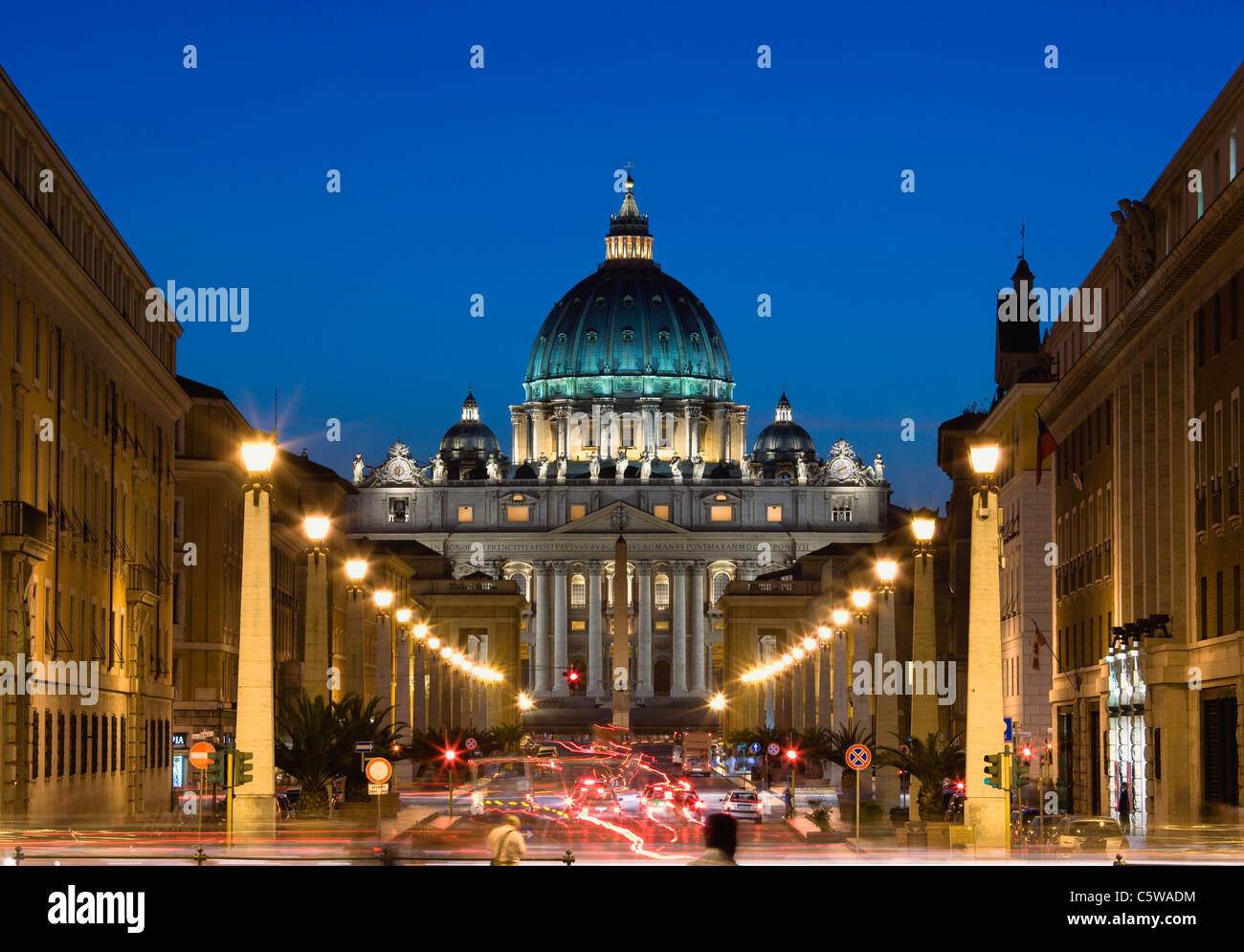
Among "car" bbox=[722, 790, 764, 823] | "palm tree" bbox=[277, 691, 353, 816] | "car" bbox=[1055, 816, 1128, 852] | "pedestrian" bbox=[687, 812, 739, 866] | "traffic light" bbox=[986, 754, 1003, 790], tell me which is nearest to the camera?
"pedestrian" bbox=[687, 812, 739, 866]

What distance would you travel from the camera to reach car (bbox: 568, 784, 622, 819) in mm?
67262

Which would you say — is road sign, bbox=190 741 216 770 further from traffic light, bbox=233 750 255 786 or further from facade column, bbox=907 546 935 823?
facade column, bbox=907 546 935 823

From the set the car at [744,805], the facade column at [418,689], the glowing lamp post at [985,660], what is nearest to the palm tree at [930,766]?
the glowing lamp post at [985,660]

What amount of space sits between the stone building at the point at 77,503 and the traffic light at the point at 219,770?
9807mm

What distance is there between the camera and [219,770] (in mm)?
35656

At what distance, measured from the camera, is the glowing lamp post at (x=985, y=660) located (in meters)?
35.4

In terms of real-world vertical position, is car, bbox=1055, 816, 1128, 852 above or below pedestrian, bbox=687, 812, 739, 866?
below

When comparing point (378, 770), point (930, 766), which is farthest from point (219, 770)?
point (930, 766)

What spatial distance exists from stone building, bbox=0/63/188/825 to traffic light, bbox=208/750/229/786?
981 cm

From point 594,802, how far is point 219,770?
40.2 meters

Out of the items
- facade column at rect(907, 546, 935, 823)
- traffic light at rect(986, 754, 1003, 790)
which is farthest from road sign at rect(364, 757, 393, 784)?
facade column at rect(907, 546, 935, 823)

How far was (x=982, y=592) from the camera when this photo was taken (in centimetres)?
3634

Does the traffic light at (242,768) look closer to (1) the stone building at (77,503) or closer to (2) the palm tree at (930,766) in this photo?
(1) the stone building at (77,503)
